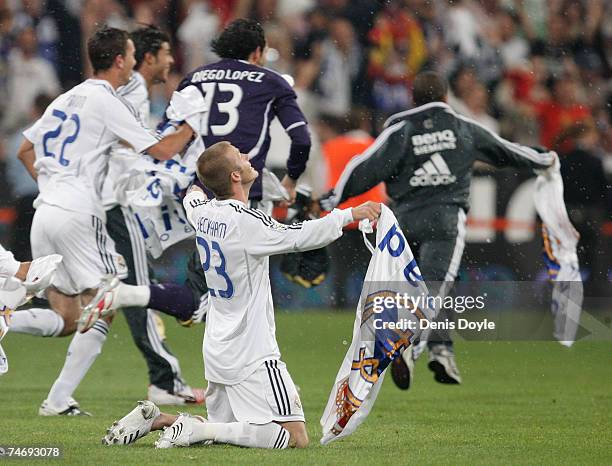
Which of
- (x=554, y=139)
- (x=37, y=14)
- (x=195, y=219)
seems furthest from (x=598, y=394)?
(x=37, y=14)

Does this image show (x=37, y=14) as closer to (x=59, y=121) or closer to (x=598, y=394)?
(x=59, y=121)

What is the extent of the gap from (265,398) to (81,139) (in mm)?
2869

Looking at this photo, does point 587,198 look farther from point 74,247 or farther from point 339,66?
point 74,247

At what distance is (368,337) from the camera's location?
671 cm

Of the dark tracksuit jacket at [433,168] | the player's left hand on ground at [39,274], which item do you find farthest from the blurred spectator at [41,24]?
the player's left hand on ground at [39,274]

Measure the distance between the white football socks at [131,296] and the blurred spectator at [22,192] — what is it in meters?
5.87

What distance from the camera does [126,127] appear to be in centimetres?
851

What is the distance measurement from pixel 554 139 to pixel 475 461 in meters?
10.1

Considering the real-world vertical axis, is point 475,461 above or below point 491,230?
above

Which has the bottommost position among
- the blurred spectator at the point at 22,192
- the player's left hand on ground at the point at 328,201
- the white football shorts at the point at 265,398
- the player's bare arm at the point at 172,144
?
the blurred spectator at the point at 22,192

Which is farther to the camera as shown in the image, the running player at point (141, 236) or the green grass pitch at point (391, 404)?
the running player at point (141, 236)

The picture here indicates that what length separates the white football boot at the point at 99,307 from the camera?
26.0 feet

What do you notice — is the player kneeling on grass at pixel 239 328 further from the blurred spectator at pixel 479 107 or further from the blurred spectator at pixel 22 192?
the blurred spectator at pixel 479 107

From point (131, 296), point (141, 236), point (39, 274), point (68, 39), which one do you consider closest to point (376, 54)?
point (68, 39)
